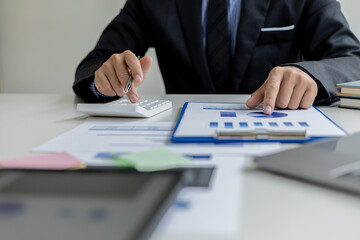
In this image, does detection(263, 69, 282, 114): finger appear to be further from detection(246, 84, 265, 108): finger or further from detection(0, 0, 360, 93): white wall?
detection(0, 0, 360, 93): white wall

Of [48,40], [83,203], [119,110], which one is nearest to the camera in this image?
[83,203]

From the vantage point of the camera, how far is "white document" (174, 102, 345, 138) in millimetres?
573

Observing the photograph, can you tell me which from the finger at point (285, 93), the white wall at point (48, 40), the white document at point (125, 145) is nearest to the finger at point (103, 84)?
the white document at point (125, 145)

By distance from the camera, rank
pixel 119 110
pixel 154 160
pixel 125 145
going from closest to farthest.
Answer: pixel 154 160 → pixel 125 145 → pixel 119 110

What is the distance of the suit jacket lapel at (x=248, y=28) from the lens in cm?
122

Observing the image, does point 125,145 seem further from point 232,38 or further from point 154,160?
point 232,38

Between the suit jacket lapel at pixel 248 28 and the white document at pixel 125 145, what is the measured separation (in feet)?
2.18

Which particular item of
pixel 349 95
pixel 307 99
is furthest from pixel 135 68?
pixel 349 95

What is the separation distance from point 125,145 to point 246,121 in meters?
0.23

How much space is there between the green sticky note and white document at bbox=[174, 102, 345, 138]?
0.11m

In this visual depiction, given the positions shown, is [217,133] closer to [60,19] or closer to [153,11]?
[153,11]

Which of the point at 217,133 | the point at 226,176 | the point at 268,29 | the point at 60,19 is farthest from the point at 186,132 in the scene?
the point at 60,19

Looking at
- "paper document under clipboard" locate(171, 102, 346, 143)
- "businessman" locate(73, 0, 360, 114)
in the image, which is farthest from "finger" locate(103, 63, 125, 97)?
"businessman" locate(73, 0, 360, 114)

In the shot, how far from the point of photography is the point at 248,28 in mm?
1229
